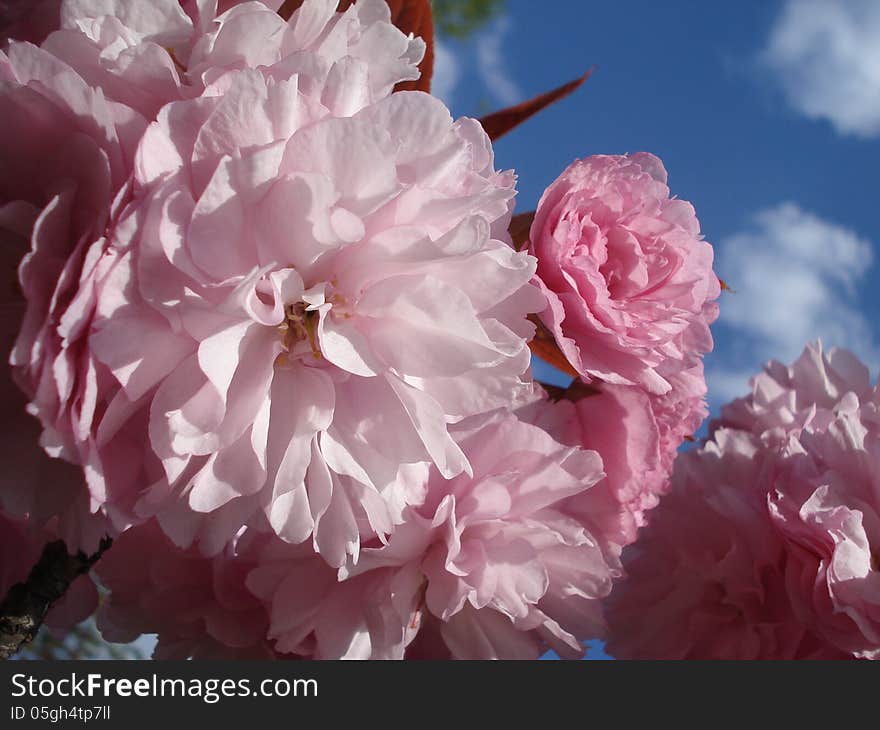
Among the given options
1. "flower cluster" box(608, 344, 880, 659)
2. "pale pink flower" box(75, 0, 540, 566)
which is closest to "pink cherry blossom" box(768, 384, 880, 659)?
"flower cluster" box(608, 344, 880, 659)

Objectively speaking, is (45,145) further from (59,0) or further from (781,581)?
(781,581)

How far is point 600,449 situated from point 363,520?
0.73 ft

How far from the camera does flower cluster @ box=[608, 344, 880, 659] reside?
0.71 m

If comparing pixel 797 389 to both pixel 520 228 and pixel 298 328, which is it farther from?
pixel 298 328

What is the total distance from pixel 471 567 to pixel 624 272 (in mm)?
253

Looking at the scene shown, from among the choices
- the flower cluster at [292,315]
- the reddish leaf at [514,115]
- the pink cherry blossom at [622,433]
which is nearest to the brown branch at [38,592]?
the flower cluster at [292,315]

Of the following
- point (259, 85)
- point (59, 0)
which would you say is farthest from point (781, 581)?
point (59, 0)

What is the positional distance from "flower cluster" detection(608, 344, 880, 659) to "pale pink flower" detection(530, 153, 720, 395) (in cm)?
17

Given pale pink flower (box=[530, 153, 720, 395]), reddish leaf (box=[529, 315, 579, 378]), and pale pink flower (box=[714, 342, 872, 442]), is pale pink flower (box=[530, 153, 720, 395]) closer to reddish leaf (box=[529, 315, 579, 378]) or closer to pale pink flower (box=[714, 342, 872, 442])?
reddish leaf (box=[529, 315, 579, 378])

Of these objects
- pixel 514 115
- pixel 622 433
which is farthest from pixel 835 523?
pixel 514 115

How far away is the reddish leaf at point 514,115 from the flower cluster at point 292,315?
0.12 meters

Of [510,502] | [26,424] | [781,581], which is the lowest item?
[781,581]

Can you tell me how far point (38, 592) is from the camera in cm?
60

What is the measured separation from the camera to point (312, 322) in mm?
528
